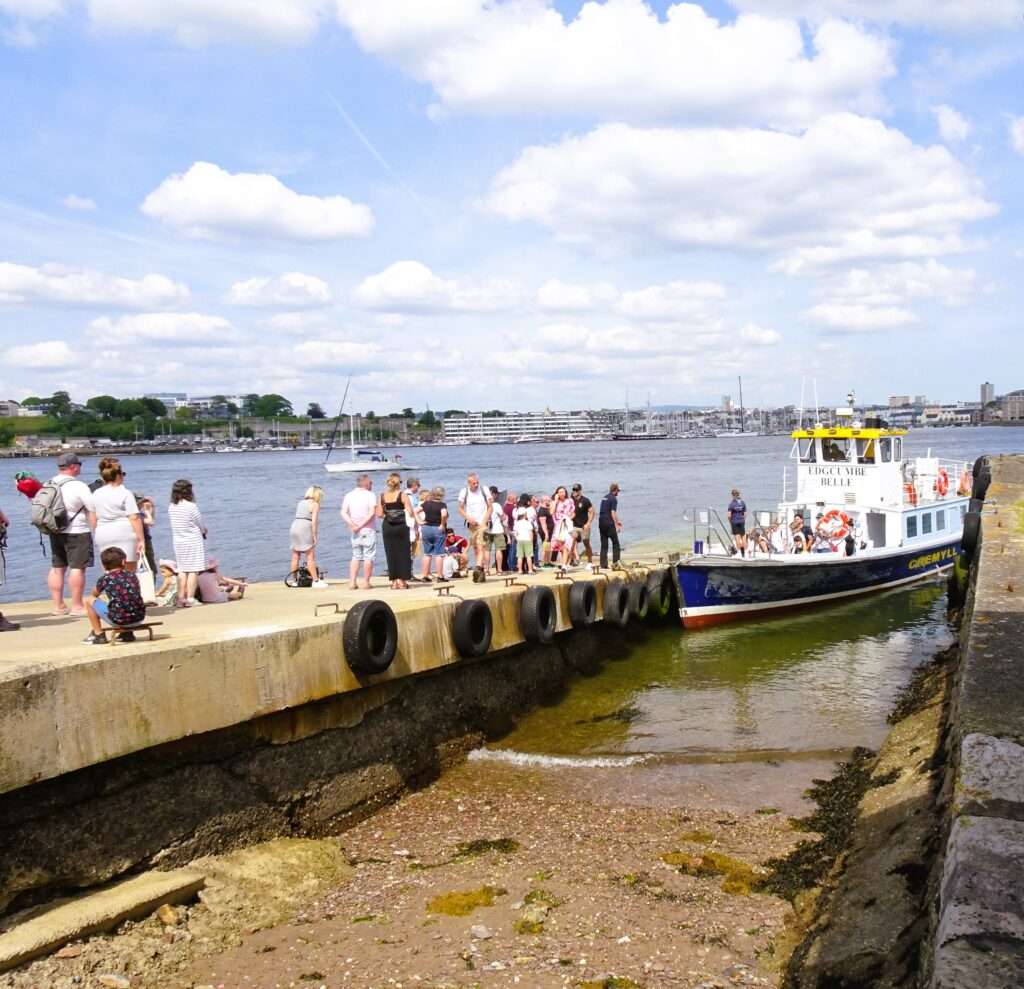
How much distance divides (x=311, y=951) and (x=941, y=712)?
23.2ft

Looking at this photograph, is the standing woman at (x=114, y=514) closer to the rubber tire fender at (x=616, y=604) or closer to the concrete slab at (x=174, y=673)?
the concrete slab at (x=174, y=673)

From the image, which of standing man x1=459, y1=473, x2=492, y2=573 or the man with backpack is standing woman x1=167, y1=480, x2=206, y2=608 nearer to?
the man with backpack

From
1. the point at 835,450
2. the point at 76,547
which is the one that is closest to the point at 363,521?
the point at 76,547

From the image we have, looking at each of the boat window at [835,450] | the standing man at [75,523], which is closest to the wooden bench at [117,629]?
the standing man at [75,523]

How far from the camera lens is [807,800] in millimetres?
9578

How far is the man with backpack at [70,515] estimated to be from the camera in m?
9.34

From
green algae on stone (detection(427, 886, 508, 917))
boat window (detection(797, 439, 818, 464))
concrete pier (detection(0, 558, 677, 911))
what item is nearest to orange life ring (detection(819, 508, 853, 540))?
boat window (detection(797, 439, 818, 464))

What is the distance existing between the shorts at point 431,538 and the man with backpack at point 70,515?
16.9 ft

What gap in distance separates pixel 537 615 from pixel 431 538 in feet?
7.00

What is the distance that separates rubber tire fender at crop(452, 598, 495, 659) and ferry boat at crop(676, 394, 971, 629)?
8.09 meters

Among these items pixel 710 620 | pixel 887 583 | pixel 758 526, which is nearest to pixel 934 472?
pixel 887 583

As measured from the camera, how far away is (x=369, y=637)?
9.34m

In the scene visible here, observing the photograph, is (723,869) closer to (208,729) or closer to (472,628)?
(208,729)

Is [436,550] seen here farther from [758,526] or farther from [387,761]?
[758,526]
